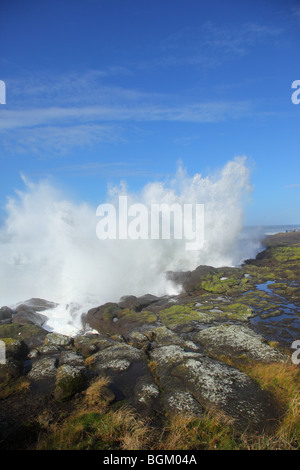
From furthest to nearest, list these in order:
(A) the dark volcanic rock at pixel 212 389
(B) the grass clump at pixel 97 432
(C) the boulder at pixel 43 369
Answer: (C) the boulder at pixel 43 369
(A) the dark volcanic rock at pixel 212 389
(B) the grass clump at pixel 97 432

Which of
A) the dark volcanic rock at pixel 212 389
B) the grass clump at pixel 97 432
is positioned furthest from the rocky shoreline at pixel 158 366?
the grass clump at pixel 97 432

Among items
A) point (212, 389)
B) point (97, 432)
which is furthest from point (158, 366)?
point (97, 432)

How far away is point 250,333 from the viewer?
46.7ft

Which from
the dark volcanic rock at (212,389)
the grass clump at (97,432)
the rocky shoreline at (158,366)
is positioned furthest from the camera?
the rocky shoreline at (158,366)

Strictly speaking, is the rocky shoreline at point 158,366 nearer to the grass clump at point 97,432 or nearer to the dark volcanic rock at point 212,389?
the dark volcanic rock at point 212,389

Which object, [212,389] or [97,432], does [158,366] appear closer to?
[212,389]

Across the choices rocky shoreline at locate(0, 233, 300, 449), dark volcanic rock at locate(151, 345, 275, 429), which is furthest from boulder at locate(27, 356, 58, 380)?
dark volcanic rock at locate(151, 345, 275, 429)

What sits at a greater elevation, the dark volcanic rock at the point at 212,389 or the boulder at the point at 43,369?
the dark volcanic rock at the point at 212,389

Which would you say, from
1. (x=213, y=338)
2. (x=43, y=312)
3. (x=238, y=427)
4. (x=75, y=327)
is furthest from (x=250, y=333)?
(x=43, y=312)

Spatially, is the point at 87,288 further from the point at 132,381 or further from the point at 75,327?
the point at 132,381

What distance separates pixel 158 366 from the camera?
38.9ft

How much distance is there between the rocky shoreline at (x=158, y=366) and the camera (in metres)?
8.23

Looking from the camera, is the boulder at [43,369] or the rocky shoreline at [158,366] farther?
the boulder at [43,369]

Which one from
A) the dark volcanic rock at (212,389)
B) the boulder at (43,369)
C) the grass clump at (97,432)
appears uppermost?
the grass clump at (97,432)
